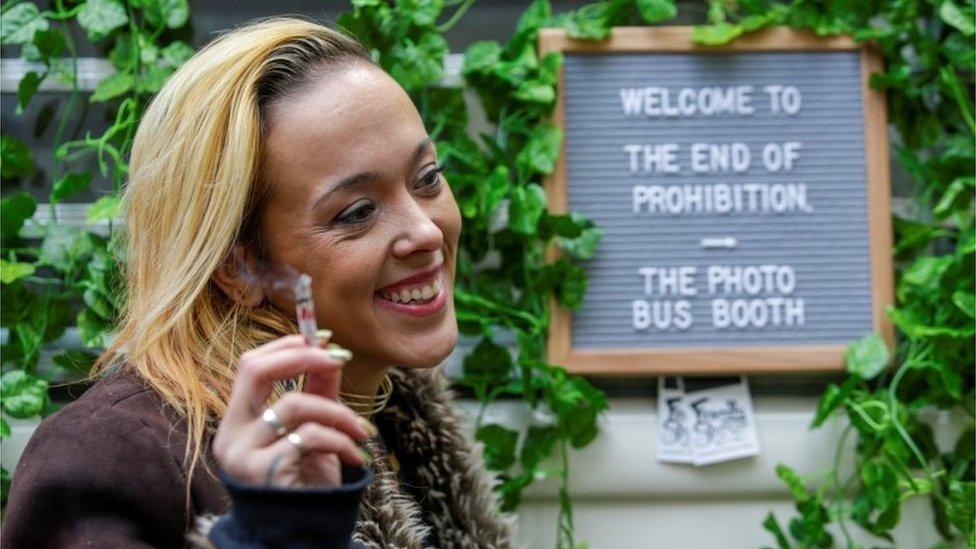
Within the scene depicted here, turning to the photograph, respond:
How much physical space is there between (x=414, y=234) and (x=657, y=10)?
2.57 feet

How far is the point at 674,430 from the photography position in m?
1.96

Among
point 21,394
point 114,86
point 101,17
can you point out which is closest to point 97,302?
point 21,394

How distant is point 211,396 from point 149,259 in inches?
7.9

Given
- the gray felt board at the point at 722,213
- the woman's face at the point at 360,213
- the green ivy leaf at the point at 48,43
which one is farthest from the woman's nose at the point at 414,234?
the green ivy leaf at the point at 48,43

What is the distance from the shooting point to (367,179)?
129 centimetres

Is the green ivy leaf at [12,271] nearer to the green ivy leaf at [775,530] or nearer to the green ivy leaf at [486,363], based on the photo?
the green ivy leaf at [486,363]

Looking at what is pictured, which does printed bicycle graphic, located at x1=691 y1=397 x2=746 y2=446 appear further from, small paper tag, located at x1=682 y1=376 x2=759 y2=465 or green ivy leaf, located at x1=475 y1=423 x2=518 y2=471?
green ivy leaf, located at x1=475 y1=423 x2=518 y2=471

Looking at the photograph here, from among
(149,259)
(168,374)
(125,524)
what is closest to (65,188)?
(149,259)

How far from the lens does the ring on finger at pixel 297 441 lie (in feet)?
2.87

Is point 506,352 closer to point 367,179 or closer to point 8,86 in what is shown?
point 367,179

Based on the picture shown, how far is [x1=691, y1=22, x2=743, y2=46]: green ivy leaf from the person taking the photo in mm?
1929

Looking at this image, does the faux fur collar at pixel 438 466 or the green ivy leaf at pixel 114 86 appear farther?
the green ivy leaf at pixel 114 86

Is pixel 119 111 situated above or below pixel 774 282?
above

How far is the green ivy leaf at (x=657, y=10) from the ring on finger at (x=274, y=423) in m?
1.22
